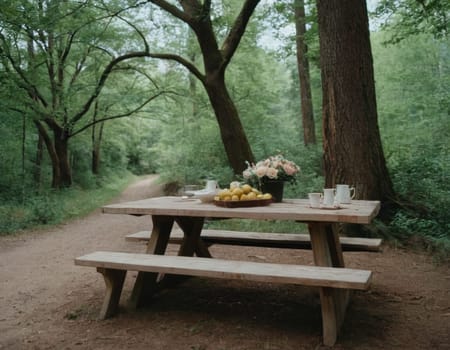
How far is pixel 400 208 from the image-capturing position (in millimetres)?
5848

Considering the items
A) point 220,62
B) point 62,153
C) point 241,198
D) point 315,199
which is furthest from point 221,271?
point 62,153

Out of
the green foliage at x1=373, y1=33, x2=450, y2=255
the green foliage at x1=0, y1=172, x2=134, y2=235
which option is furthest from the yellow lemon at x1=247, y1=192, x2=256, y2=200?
the green foliage at x1=0, y1=172, x2=134, y2=235

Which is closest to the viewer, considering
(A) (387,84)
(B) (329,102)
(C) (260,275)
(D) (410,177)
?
(C) (260,275)

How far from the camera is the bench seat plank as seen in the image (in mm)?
2623

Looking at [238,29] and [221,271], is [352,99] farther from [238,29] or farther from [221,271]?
[238,29]

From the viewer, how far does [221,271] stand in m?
2.89

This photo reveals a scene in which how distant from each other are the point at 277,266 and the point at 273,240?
3.50 ft

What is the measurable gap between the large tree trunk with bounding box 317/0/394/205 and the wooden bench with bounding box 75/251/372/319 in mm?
3039

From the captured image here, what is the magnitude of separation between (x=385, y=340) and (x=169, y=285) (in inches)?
88.8

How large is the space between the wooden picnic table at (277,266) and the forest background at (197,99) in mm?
2801

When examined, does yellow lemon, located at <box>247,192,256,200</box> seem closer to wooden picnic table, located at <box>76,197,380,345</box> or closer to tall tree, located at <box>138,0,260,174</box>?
wooden picnic table, located at <box>76,197,380,345</box>

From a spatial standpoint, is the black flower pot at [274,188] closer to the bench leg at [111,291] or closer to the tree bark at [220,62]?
the bench leg at [111,291]

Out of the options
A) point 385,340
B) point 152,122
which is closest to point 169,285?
point 385,340

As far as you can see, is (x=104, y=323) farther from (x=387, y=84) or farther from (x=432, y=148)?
(x=387, y=84)
